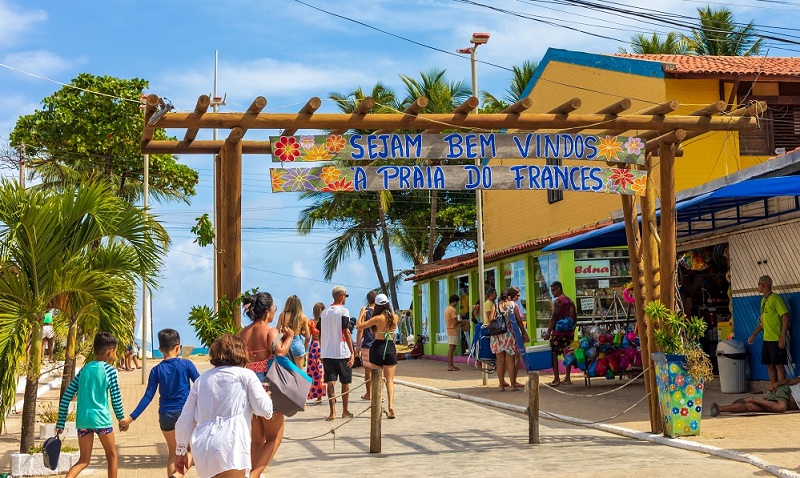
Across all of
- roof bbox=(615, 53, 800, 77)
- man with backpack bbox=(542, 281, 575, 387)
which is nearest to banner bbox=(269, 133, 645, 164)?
man with backpack bbox=(542, 281, 575, 387)

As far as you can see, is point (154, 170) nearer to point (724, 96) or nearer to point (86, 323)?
point (724, 96)

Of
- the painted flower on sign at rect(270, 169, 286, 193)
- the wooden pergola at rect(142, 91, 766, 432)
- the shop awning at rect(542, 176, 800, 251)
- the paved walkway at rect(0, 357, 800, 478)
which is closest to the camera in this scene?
the paved walkway at rect(0, 357, 800, 478)

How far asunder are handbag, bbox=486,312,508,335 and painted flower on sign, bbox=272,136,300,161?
7300 millimetres

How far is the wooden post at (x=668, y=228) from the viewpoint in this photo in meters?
12.0

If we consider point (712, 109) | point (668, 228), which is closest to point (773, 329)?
point (668, 228)

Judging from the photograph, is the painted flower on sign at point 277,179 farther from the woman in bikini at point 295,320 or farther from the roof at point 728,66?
the roof at point 728,66

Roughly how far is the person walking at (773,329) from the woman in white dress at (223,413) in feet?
32.1

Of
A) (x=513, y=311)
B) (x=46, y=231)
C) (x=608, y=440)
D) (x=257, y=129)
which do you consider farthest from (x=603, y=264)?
(x=46, y=231)

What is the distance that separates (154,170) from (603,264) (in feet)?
42.0

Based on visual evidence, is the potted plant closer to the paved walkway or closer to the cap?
the paved walkway

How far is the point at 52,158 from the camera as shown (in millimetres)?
27344

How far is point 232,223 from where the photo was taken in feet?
36.7

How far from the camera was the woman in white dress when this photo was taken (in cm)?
645

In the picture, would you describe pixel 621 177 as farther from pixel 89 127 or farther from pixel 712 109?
pixel 89 127
